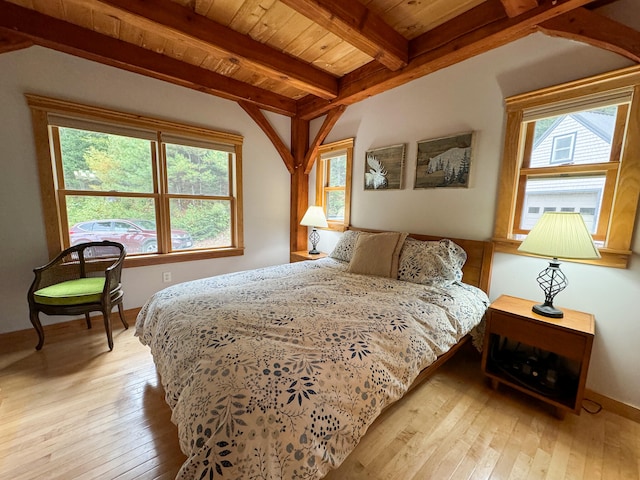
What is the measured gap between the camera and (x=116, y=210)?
268cm

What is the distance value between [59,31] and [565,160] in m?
3.90

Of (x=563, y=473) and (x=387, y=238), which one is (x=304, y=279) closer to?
(x=387, y=238)

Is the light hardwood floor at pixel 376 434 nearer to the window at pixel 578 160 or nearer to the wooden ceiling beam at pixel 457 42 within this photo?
the window at pixel 578 160

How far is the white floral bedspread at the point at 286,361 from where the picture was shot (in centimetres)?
80

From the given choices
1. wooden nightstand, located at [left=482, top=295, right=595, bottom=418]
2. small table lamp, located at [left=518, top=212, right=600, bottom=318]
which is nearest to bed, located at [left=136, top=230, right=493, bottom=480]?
wooden nightstand, located at [left=482, top=295, right=595, bottom=418]

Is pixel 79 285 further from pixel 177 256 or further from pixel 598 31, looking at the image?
pixel 598 31

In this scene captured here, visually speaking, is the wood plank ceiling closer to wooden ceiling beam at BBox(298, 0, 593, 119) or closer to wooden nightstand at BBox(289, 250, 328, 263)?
wooden ceiling beam at BBox(298, 0, 593, 119)

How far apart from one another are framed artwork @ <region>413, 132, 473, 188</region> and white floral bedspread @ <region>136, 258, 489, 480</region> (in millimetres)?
1005

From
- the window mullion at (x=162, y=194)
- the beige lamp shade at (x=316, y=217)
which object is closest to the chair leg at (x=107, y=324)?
the window mullion at (x=162, y=194)

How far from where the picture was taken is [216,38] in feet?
6.72

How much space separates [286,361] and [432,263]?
59.1 inches

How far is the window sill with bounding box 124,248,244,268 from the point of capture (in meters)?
2.75

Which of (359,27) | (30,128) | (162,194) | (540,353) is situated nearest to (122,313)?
(162,194)

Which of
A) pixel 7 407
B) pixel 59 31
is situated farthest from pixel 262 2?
pixel 7 407
